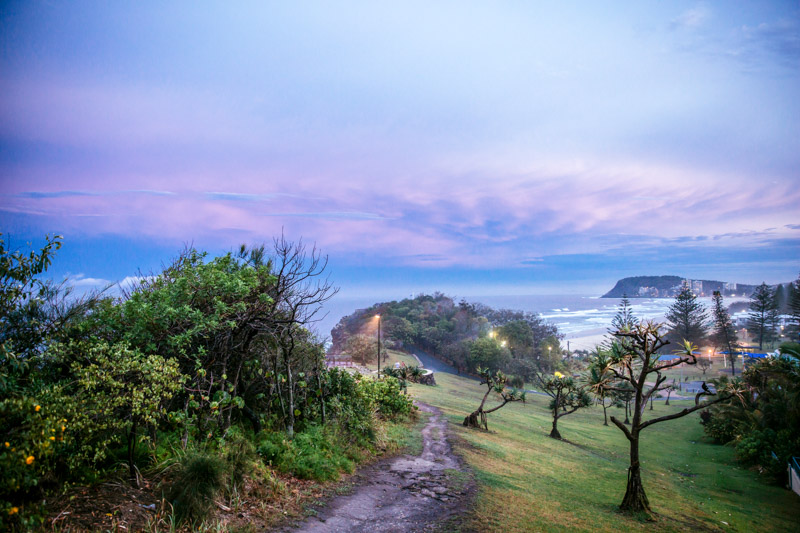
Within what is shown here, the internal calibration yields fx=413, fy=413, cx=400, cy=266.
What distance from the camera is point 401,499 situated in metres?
8.18

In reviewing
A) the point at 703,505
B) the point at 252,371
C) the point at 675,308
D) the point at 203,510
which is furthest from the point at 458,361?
the point at 203,510

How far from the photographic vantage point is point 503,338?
70938 millimetres

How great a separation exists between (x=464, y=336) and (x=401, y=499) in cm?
7017

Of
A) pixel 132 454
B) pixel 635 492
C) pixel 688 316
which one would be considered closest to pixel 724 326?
pixel 688 316

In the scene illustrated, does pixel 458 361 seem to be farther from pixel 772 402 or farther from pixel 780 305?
pixel 780 305

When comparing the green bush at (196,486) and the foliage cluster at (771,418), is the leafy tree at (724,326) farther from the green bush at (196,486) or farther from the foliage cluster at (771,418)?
the green bush at (196,486)

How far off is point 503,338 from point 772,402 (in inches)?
1970

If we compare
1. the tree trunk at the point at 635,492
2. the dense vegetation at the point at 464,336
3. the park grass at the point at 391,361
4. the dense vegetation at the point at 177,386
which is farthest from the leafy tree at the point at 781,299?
the dense vegetation at the point at 177,386

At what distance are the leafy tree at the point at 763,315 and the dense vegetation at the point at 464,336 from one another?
33.7m

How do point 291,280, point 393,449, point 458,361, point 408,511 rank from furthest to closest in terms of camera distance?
point 458,361, point 393,449, point 291,280, point 408,511

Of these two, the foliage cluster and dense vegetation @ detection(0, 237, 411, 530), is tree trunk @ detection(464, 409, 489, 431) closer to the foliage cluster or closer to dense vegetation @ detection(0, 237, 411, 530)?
dense vegetation @ detection(0, 237, 411, 530)

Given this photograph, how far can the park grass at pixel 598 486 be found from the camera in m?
8.58

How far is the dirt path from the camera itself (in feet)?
22.6

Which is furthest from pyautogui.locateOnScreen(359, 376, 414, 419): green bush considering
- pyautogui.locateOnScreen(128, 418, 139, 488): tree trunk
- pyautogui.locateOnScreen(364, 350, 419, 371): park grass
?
pyautogui.locateOnScreen(364, 350, 419, 371): park grass
